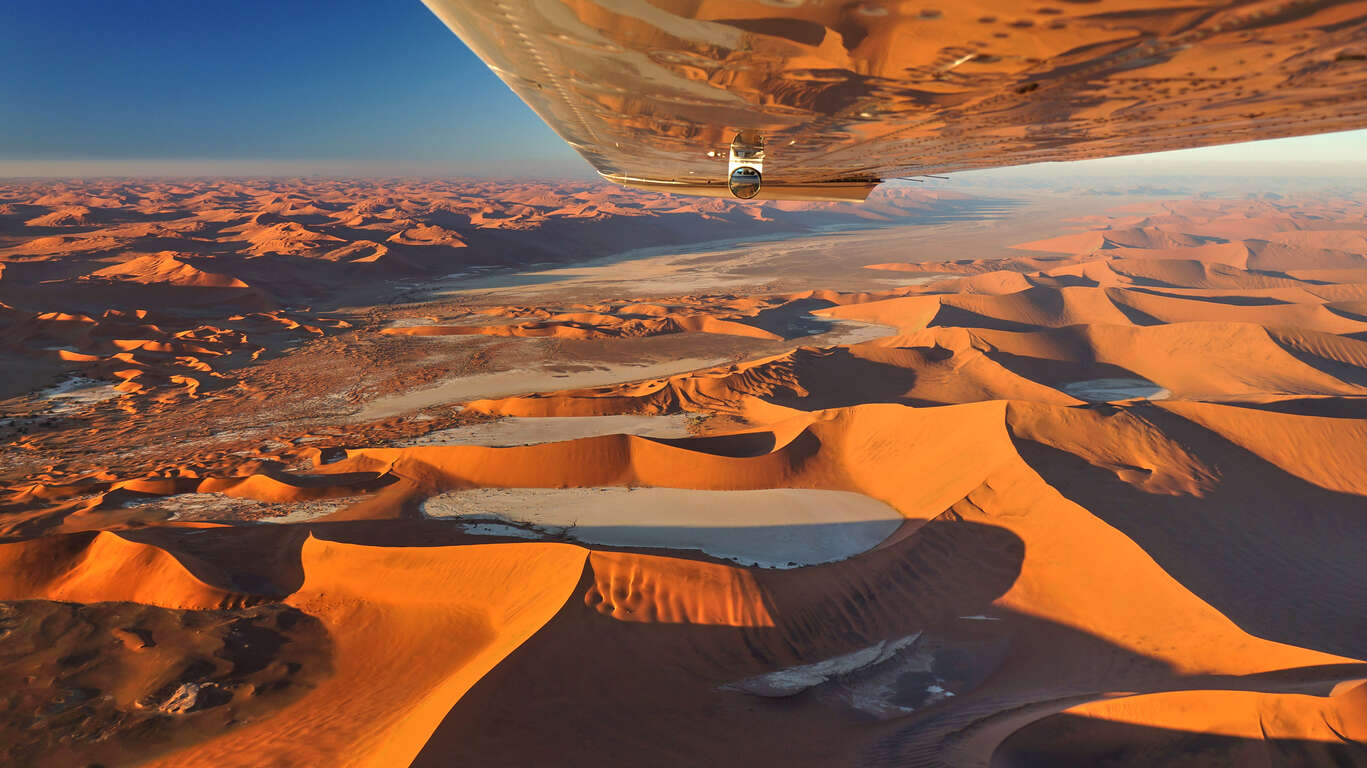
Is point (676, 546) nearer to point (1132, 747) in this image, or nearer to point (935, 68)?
point (1132, 747)

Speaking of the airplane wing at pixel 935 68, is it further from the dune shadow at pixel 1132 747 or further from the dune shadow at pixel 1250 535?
the dune shadow at pixel 1250 535

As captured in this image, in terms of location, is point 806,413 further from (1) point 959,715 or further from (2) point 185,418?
(2) point 185,418

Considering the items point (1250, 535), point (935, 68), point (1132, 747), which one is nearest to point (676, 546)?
point (1132, 747)

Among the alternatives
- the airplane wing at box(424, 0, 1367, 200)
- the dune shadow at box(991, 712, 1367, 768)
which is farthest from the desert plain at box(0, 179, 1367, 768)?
the airplane wing at box(424, 0, 1367, 200)

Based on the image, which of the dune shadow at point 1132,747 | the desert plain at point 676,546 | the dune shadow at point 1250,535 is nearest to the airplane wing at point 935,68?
the dune shadow at point 1132,747

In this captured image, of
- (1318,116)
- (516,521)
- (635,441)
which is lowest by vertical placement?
(516,521)

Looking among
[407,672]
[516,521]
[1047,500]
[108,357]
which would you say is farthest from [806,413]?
[108,357]
